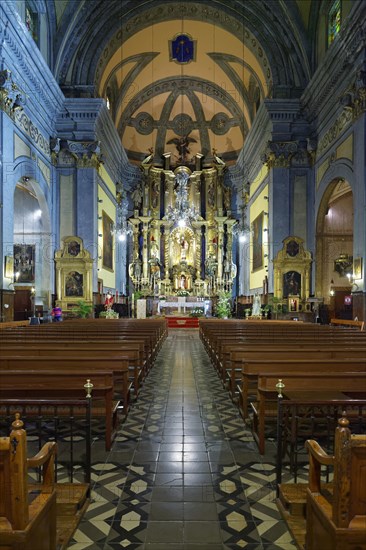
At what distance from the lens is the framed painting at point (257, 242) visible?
835 inches

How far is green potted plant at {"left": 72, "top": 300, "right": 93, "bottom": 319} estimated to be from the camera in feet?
56.4

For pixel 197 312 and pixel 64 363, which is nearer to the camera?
pixel 64 363

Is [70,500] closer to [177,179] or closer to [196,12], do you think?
[196,12]

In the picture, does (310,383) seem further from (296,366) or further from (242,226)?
(242,226)

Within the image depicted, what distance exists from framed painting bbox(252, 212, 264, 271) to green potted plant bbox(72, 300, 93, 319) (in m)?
8.40

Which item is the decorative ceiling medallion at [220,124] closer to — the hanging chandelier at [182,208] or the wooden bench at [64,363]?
the hanging chandelier at [182,208]

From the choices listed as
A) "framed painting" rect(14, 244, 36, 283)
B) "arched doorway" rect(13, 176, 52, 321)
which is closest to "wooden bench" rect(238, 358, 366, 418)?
"arched doorway" rect(13, 176, 52, 321)

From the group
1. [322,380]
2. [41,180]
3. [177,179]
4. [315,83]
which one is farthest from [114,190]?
[322,380]

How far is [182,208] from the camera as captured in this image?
2625 cm

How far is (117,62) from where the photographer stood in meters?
21.5

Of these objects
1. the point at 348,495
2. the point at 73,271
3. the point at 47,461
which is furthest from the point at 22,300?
the point at 348,495

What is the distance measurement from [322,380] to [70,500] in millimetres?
2760

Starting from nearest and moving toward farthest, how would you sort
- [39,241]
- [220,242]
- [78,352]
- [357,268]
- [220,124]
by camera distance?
[78,352] < [357,268] < [39,241] < [220,242] < [220,124]

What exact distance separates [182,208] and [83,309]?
11.2 metres
